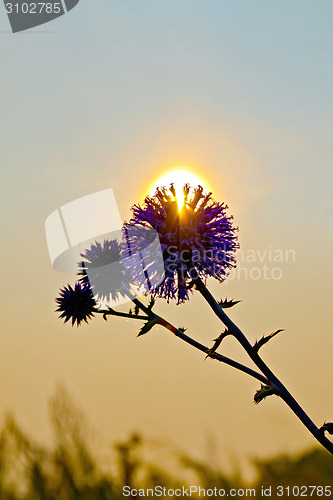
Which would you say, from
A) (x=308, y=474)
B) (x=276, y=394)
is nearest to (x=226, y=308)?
(x=276, y=394)

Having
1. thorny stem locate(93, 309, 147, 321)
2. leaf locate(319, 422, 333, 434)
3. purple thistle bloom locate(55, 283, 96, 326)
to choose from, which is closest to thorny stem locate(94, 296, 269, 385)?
thorny stem locate(93, 309, 147, 321)

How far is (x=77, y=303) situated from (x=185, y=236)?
5.13 feet

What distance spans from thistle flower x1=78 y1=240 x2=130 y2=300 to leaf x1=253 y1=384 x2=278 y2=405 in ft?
5.79

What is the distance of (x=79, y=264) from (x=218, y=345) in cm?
229

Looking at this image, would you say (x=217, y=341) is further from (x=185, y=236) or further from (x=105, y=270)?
(x=105, y=270)

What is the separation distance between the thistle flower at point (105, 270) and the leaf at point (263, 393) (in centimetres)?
176

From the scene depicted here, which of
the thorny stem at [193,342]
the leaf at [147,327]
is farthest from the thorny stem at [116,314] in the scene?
the leaf at [147,327]

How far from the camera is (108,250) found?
570 centimetres

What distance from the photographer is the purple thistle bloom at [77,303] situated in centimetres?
557

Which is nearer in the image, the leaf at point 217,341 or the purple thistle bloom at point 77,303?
the leaf at point 217,341

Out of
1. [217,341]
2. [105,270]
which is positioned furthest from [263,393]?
[105,270]

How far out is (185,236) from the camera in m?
5.04

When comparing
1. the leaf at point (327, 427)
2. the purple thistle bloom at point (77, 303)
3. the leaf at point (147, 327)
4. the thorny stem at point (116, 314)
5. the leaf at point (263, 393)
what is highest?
the purple thistle bloom at point (77, 303)

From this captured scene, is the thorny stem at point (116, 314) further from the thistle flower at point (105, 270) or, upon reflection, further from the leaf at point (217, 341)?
the leaf at point (217, 341)
